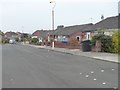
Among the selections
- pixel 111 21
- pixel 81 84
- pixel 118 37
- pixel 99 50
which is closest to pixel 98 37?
pixel 99 50

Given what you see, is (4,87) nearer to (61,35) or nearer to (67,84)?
(67,84)

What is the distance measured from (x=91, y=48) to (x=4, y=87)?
28.8m

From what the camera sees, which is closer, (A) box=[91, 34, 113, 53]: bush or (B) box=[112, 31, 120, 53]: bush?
(B) box=[112, 31, 120, 53]: bush

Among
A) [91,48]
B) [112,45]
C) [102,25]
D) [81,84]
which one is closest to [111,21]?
[102,25]

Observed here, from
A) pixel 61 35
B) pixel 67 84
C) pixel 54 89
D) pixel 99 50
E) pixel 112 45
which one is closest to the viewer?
pixel 54 89

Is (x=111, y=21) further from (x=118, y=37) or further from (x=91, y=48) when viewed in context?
(x=118, y=37)

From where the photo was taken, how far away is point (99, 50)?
120 ft

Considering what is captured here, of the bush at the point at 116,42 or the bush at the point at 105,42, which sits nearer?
the bush at the point at 116,42

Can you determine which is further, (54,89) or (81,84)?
(81,84)

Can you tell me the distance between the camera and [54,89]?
10320mm

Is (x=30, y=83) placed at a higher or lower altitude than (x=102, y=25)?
lower

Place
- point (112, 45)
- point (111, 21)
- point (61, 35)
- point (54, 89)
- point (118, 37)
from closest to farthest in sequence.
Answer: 1. point (54, 89)
2. point (118, 37)
3. point (112, 45)
4. point (111, 21)
5. point (61, 35)

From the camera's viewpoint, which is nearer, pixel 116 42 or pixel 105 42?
pixel 116 42

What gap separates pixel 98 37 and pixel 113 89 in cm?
2662
